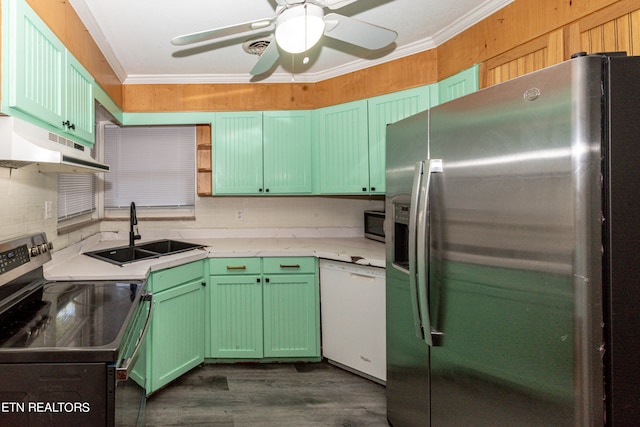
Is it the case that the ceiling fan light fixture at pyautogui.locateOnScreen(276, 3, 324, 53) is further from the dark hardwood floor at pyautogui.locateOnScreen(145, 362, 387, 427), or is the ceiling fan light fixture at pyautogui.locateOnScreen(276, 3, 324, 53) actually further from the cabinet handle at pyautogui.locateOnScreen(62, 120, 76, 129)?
the dark hardwood floor at pyautogui.locateOnScreen(145, 362, 387, 427)

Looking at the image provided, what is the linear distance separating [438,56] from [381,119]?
545 millimetres

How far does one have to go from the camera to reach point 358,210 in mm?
3283

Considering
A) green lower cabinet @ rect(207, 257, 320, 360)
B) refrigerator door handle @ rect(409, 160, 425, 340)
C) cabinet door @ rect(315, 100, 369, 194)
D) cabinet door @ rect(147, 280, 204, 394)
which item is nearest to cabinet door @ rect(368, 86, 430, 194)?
cabinet door @ rect(315, 100, 369, 194)

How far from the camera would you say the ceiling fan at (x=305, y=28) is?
4.33 ft

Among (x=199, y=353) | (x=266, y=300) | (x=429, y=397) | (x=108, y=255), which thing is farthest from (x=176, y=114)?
(x=429, y=397)

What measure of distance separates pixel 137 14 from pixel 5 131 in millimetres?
1136

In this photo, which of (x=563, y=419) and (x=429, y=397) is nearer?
(x=563, y=419)

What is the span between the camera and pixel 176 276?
2.29m

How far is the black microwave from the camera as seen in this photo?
291cm

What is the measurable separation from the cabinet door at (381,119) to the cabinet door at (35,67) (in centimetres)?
187

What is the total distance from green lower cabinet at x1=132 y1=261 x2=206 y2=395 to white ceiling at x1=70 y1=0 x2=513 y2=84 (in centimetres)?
149

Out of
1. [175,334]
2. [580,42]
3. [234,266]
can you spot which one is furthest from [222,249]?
[580,42]

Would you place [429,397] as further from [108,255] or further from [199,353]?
[108,255]

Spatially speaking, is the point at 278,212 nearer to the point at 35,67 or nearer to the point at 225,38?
the point at 225,38
